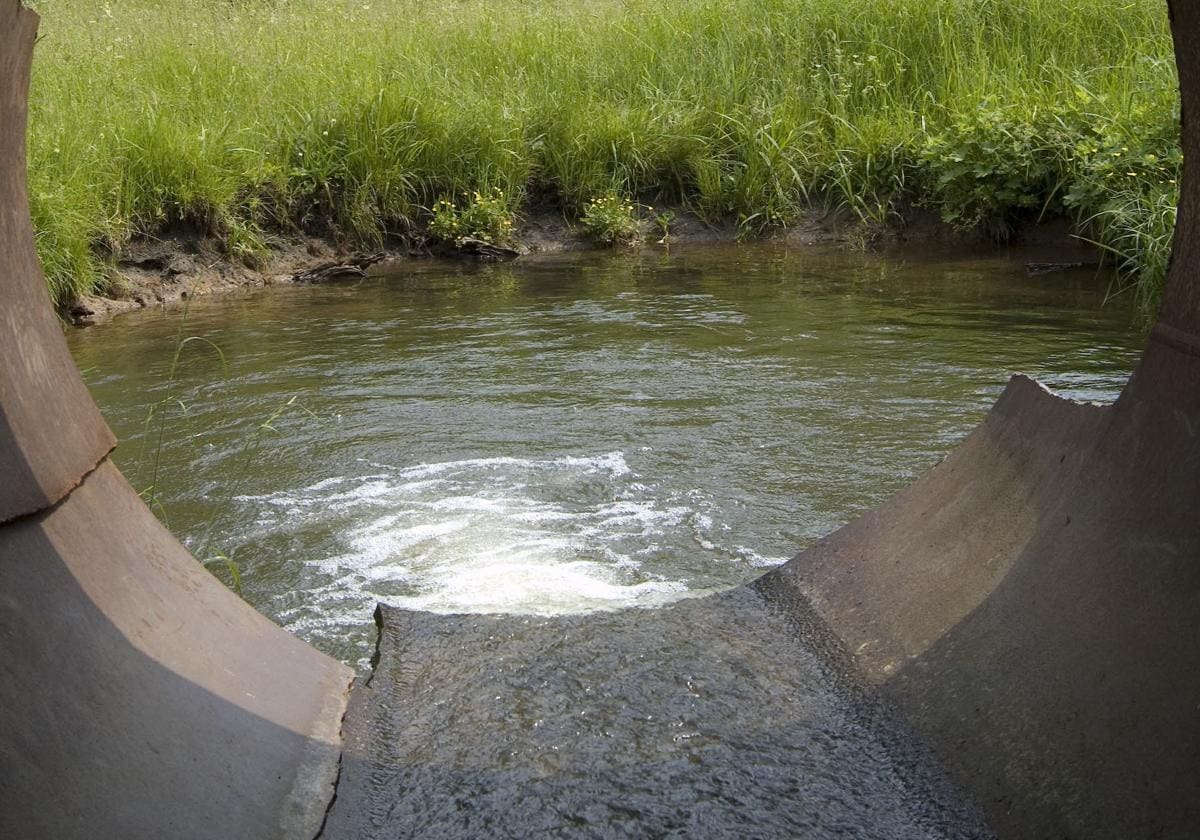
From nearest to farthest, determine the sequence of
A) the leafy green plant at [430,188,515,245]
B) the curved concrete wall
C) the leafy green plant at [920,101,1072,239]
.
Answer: the curved concrete wall < the leafy green plant at [920,101,1072,239] < the leafy green plant at [430,188,515,245]

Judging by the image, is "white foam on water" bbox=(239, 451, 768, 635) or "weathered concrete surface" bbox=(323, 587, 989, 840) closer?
"weathered concrete surface" bbox=(323, 587, 989, 840)

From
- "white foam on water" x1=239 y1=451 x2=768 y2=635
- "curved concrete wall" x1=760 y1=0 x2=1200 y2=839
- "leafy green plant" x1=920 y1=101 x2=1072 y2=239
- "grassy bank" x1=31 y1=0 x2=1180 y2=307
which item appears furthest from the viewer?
"leafy green plant" x1=920 y1=101 x2=1072 y2=239

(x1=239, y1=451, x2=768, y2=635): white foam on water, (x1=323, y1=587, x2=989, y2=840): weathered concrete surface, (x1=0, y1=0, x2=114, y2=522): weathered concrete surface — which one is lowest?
(x1=239, y1=451, x2=768, y2=635): white foam on water

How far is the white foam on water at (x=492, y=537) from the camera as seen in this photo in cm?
420

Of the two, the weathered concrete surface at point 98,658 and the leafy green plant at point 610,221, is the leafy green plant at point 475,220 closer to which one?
the leafy green plant at point 610,221

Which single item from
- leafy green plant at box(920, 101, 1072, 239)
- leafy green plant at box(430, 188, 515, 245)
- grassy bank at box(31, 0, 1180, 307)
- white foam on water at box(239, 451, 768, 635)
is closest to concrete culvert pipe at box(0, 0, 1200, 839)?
white foam on water at box(239, 451, 768, 635)

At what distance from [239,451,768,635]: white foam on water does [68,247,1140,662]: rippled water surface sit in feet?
0.04

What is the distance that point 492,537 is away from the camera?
4734 mm

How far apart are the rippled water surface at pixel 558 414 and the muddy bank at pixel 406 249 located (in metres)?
0.35

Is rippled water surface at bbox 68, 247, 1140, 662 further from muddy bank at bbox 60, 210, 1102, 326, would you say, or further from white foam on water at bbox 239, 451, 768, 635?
muddy bank at bbox 60, 210, 1102, 326

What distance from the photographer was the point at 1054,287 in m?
8.82

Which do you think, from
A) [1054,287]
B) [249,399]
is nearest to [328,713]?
[249,399]

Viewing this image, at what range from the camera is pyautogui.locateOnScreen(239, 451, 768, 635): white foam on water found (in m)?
4.20

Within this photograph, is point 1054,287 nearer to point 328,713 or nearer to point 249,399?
point 249,399
